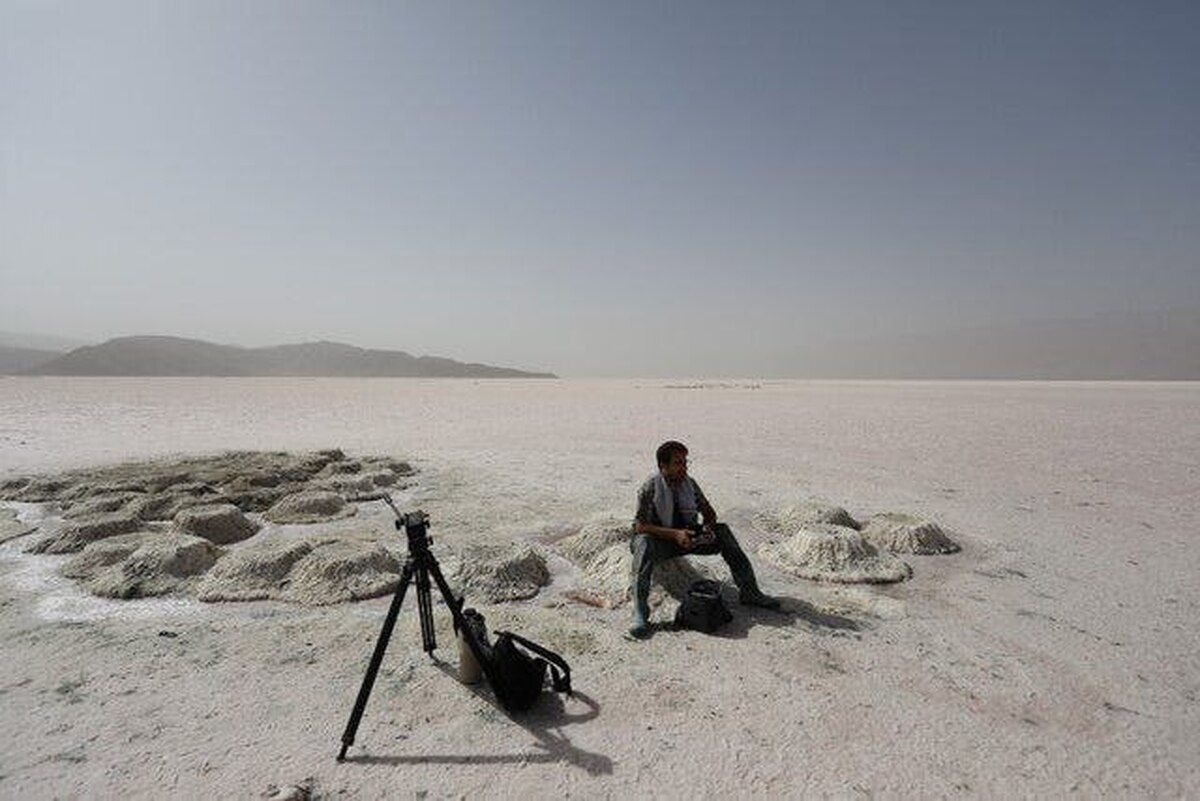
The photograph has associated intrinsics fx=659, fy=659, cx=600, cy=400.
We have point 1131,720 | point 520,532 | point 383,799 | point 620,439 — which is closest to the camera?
point 383,799

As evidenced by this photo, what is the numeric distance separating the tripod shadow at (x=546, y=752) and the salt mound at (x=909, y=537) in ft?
14.2

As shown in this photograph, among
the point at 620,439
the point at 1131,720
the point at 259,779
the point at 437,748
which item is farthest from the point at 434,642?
the point at 620,439

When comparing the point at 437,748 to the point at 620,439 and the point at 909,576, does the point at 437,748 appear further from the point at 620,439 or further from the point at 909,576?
the point at 620,439

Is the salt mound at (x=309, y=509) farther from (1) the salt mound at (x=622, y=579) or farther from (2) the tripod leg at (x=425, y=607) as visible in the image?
(2) the tripod leg at (x=425, y=607)

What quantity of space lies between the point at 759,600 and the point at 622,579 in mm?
1218

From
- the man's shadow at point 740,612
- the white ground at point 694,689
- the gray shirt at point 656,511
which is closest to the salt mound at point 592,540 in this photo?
the white ground at point 694,689

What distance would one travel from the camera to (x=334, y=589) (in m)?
5.79

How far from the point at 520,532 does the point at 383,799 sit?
16.0 ft

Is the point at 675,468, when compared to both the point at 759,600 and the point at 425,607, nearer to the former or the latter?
the point at 759,600

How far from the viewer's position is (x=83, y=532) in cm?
740

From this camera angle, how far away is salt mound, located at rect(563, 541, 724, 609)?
18.6 feet

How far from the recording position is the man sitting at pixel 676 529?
17.5 ft

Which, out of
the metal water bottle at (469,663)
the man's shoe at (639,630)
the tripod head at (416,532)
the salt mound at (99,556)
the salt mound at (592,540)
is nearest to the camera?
the tripod head at (416,532)

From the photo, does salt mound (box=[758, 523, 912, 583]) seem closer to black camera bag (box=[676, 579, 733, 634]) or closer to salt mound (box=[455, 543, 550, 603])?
black camera bag (box=[676, 579, 733, 634])
